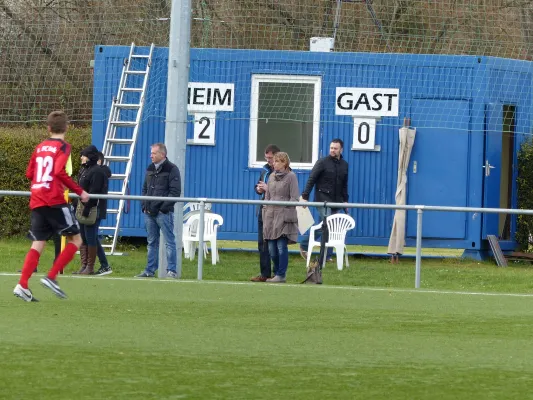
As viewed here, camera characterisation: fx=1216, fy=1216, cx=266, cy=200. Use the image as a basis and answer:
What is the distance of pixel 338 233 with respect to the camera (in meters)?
17.7

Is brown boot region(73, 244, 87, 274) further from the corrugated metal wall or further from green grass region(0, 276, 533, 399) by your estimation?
the corrugated metal wall

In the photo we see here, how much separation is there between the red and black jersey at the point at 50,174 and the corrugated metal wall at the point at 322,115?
31.2 ft

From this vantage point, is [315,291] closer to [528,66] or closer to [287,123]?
[287,123]

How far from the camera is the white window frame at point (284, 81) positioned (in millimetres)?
19509

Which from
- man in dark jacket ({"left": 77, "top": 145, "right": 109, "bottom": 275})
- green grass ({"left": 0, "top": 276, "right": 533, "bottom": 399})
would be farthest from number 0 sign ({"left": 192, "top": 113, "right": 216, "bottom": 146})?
green grass ({"left": 0, "top": 276, "right": 533, "bottom": 399})

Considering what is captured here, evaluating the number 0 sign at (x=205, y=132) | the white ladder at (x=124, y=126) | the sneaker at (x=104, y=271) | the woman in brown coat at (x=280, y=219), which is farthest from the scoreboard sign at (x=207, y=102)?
the woman in brown coat at (x=280, y=219)

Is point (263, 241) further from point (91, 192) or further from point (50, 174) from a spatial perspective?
point (50, 174)

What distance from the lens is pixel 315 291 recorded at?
42.5 feet

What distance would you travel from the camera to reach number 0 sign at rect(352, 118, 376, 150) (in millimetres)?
19500

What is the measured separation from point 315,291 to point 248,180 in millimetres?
7051

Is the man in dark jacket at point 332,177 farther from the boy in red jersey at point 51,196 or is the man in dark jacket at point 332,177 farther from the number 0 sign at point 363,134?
the boy in red jersey at point 51,196

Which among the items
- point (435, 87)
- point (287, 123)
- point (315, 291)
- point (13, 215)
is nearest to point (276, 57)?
point (287, 123)

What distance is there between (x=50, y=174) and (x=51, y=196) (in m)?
0.21

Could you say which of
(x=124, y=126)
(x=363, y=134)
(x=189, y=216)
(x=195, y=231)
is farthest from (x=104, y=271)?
(x=363, y=134)
